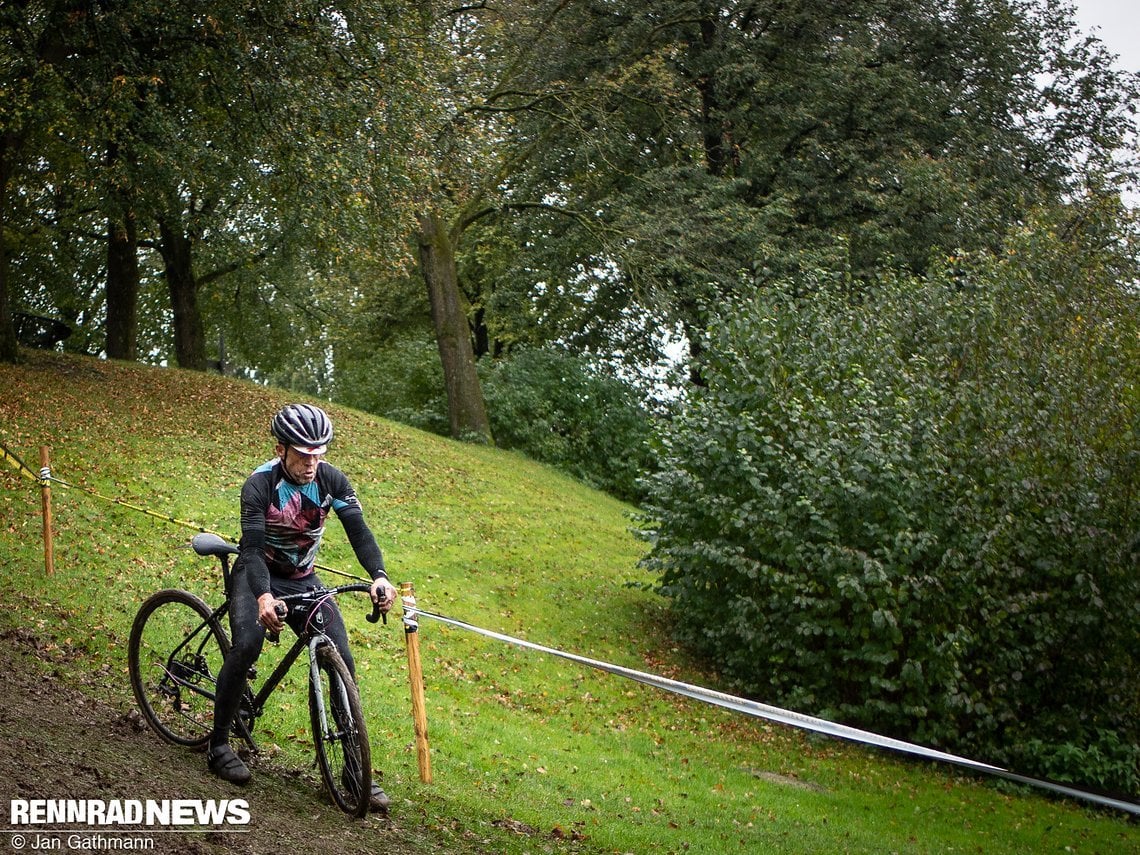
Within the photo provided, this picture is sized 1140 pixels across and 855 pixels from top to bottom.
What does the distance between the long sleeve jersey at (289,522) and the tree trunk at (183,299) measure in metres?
22.7

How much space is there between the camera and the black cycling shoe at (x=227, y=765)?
21.3ft

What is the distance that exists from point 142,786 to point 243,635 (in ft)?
3.01

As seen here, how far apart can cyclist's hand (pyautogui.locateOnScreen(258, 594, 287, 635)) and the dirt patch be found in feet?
Answer: 3.25

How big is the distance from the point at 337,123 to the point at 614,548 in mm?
9510

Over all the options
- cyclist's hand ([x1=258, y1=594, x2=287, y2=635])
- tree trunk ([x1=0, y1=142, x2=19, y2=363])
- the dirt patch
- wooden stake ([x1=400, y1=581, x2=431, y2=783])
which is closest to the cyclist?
cyclist's hand ([x1=258, y1=594, x2=287, y2=635])

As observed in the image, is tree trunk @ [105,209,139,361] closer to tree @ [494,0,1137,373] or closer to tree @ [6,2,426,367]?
tree @ [6,2,426,367]

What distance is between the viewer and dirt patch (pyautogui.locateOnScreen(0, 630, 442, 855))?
551 centimetres

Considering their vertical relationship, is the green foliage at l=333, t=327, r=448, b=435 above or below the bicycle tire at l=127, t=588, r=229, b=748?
above

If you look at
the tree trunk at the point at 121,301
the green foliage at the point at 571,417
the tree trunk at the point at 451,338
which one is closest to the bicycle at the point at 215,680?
the tree trunk at the point at 121,301

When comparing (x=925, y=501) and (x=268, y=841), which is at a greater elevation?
(x=925, y=501)

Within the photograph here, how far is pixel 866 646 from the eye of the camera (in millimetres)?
13297

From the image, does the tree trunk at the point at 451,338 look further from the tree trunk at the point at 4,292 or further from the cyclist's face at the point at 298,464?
the cyclist's face at the point at 298,464

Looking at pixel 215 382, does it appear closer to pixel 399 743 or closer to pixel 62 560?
pixel 62 560

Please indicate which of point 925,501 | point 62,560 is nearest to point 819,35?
point 925,501
